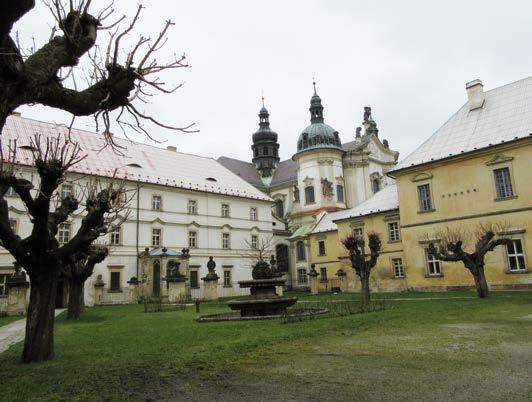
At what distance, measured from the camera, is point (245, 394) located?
5.66 meters

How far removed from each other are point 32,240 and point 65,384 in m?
3.46

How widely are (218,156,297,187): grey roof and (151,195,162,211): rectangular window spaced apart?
25.7 metres

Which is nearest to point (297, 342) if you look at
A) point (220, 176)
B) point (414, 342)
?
point (414, 342)

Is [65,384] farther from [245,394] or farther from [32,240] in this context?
[32,240]

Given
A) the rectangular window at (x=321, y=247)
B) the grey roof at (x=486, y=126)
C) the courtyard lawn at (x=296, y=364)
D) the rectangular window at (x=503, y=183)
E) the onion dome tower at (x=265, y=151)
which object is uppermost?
the onion dome tower at (x=265, y=151)

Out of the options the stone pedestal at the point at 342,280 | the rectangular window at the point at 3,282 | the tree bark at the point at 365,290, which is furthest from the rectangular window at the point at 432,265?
the rectangular window at the point at 3,282

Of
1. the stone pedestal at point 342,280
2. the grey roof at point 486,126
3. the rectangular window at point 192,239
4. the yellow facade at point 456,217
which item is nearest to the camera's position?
the yellow facade at point 456,217

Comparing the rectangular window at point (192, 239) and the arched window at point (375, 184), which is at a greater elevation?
the arched window at point (375, 184)

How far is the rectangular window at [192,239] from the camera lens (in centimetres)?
4329

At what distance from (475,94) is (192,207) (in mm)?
26736

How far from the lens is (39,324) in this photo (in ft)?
29.0

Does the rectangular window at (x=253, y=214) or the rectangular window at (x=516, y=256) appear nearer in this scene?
the rectangular window at (x=516, y=256)

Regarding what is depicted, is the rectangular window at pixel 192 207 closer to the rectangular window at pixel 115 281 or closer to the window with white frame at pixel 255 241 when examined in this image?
the window with white frame at pixel 255 241

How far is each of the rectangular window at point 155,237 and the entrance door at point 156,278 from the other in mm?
2861
